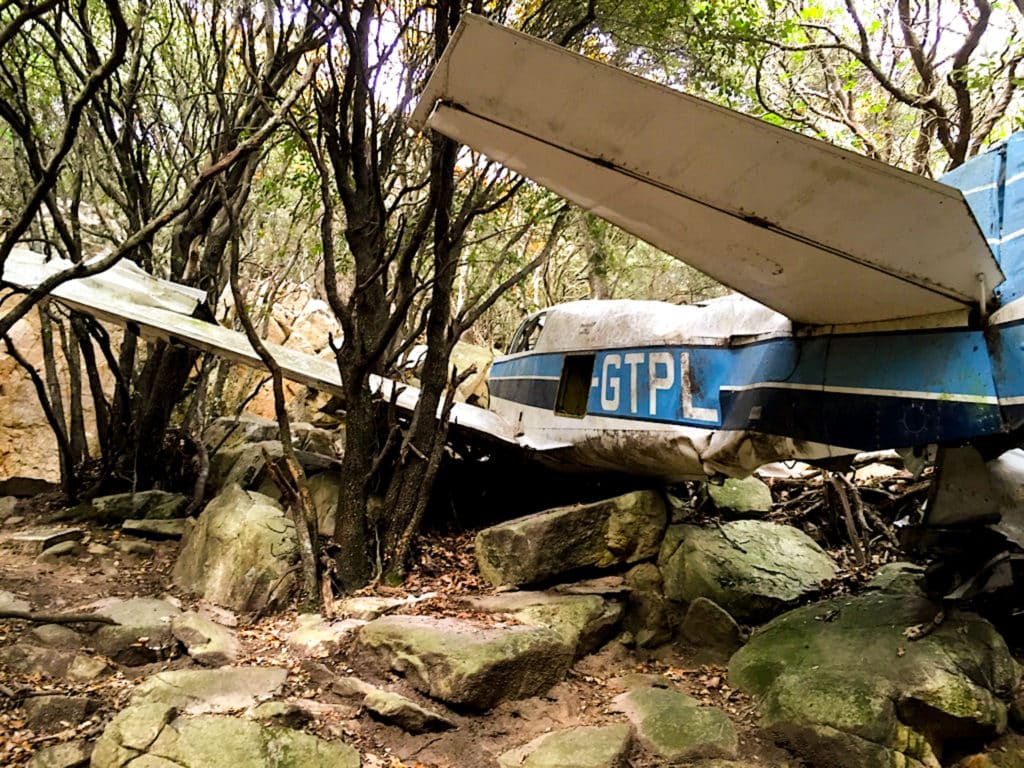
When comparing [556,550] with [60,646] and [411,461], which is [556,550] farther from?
[60,646]

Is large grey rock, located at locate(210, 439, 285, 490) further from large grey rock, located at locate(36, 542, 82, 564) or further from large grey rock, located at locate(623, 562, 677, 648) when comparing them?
large grey rock, located at locate(623, 562, 677, 648)

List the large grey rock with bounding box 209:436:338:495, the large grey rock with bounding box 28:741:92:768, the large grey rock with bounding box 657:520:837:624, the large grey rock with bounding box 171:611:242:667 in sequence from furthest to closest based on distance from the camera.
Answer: the large grey rock with bounding box 209:436:338:495
the large grey rock with bounding box 657:520:837:624
the large grey rock with bounding box 171:611:242:667
the large grey rock with bounding box 28:741:92:768

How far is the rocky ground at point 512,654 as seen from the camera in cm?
336

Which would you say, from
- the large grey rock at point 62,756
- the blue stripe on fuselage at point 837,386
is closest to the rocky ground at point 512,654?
the large grey rock at point 62,756

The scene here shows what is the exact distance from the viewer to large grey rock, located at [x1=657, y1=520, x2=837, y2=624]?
532 centimetres

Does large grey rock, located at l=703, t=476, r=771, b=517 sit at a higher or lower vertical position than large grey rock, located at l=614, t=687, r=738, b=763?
higher

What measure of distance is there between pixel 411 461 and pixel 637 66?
6067 mm

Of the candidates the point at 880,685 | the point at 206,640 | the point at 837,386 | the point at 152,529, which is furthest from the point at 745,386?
the point at 152,529

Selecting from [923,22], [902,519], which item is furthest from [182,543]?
[923,22]

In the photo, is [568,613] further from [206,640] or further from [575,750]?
[206,640]

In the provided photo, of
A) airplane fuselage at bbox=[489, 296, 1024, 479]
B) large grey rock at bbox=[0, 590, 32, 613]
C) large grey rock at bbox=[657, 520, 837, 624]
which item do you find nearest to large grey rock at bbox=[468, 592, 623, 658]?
large grey rock at bbox=[657, 520, 837, 624]

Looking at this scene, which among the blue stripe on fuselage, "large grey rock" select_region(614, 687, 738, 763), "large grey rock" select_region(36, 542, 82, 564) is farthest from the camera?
"large grey rock" select_region(36, 542, 82, 564)

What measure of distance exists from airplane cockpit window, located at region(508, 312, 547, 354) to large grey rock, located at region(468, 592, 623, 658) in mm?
3601

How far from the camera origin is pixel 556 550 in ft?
18.2
